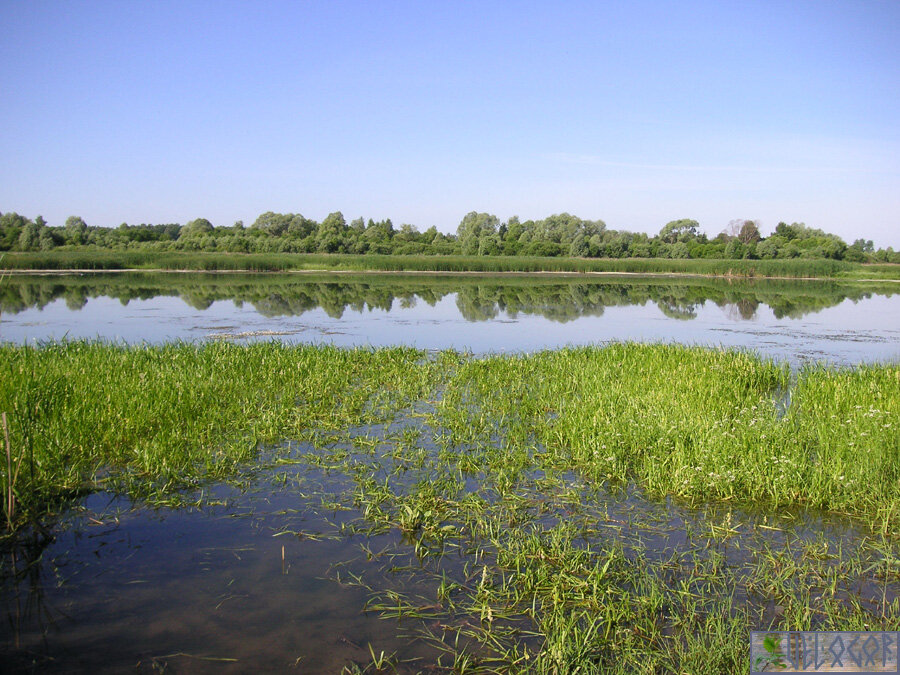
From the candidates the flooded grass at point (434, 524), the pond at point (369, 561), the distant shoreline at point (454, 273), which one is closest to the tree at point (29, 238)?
the distant shoreline at point (454, 273)

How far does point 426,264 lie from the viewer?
172ft

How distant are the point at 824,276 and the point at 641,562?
59.7 meters

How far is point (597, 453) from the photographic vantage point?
22.5 feet

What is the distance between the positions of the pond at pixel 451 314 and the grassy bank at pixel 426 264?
8741 mm

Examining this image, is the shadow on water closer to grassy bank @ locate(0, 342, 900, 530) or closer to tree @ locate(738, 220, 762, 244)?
grassy bank @ locate(0, 342, 900, 530)

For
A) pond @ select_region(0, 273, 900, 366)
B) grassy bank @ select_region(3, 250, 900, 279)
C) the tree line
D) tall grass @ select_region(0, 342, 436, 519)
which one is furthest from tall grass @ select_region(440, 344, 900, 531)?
the tree line

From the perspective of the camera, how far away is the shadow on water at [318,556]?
150 inches

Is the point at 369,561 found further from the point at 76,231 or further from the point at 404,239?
the point at 404,239

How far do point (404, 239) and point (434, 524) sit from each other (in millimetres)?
85063

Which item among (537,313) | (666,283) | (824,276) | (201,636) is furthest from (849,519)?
(824,276)

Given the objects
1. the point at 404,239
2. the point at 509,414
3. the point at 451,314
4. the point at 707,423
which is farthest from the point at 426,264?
the point at 707,423

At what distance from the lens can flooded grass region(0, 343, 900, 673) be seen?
388 cm

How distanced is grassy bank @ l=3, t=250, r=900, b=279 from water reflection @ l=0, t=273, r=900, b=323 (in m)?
5.03

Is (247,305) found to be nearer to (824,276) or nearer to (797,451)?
(797,451)
